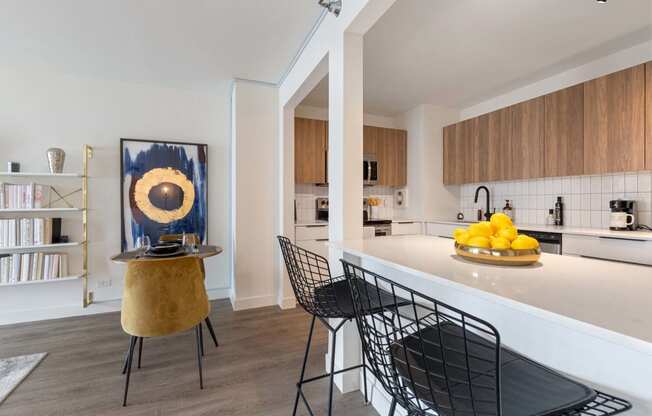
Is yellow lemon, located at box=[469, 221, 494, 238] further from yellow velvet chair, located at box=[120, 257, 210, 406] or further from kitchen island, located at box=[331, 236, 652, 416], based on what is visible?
yellow velvet chair, located at box=[120, 257, 210, 406]

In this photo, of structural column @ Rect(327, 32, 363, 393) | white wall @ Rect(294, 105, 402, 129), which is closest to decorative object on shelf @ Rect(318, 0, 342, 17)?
structural column @ Rect(327, 32, 363, 393)

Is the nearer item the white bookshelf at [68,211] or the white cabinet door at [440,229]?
the white bookshelf at [68,211]

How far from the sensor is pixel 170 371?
212 cm

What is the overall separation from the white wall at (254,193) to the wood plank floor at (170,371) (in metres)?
0.47

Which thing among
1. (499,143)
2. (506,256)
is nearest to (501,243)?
(506,256)

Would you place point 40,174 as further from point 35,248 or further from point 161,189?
point 161,189

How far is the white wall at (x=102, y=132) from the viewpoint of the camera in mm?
2996

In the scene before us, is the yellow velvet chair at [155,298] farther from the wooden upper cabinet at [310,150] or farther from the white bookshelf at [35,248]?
the wooden upper cabinet at [310,150]

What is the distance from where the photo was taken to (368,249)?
1.43 metres

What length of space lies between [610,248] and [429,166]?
7.29 feet

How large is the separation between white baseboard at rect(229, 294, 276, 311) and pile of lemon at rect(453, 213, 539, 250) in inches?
102

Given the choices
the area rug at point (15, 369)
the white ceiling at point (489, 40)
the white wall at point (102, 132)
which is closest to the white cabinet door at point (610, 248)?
the white ceiling at point (489, 40)

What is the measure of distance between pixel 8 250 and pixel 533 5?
4914mm

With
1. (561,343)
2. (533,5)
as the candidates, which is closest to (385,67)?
(533,5)
